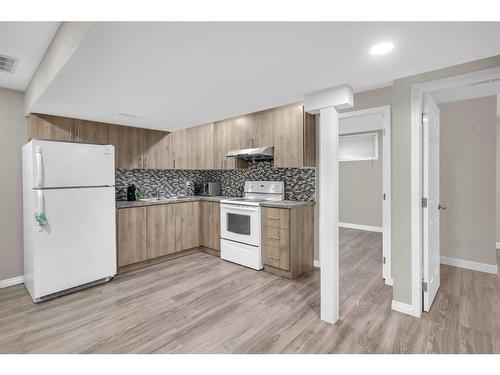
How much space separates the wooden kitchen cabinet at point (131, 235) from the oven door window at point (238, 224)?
1.22 meters

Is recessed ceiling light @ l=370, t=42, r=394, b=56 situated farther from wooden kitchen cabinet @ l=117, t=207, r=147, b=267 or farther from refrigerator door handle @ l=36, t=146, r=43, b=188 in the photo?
wooden kitchen cabinet @ l=117, t=207, r=147, b=267

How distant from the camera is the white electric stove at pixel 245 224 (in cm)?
339

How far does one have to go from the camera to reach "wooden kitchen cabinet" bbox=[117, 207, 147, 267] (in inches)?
130

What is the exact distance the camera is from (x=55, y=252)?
2619 mm

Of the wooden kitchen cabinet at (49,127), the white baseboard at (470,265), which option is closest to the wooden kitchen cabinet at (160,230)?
the wooden kitchen cabinet at (49,127)

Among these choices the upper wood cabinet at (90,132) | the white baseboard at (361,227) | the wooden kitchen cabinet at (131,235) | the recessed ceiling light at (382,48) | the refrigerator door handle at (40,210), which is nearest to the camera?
the recessed ceiling light at (382,48)

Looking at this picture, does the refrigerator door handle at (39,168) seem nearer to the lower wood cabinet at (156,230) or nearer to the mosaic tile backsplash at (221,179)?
the lower wood cabinet at (156,230)

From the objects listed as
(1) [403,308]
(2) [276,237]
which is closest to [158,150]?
(2) [276,237]

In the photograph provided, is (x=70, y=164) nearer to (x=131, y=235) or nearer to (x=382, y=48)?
(x=131, y=235)

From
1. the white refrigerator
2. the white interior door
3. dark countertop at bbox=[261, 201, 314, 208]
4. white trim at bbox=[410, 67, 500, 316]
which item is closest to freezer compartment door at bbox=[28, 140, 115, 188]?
the white refrigerator

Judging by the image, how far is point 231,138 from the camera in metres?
3.99

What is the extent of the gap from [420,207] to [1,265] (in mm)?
4575

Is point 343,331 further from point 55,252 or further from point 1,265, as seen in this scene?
point 1,265

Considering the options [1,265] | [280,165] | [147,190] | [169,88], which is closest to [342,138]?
[280,165]
